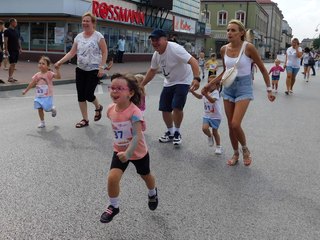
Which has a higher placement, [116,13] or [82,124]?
[116,13]

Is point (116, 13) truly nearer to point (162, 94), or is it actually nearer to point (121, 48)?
point (121, 48)

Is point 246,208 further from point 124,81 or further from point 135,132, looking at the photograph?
point 124,81

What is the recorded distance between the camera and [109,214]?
3541 mm

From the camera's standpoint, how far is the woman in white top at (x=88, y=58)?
7.41 m

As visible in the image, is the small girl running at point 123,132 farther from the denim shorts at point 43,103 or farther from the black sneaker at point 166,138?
the denim shorts at point 43,103

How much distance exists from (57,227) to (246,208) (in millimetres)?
1706

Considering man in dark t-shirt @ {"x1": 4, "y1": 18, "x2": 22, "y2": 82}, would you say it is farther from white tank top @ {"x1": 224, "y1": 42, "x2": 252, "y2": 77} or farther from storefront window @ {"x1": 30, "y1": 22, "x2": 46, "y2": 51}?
storefront window @ {"x1": 30, "y1": 22, "x2": 46, "y2": 51}

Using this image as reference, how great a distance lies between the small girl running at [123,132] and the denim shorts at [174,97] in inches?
110

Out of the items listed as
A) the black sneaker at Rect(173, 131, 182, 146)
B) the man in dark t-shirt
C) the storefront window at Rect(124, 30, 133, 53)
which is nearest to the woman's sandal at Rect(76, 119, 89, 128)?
the black sneaker at Rect(173, 131, 182, 146)

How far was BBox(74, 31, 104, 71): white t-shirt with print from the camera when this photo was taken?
7.45 metres

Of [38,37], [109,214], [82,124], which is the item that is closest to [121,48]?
[38,37]

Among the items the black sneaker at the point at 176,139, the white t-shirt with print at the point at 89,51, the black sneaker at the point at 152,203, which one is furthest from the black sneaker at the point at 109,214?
the white t-shirt with print at the point at 89,51

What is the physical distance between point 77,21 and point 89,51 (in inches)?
751

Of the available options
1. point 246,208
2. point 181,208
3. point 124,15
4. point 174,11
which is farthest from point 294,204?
point 174,11
